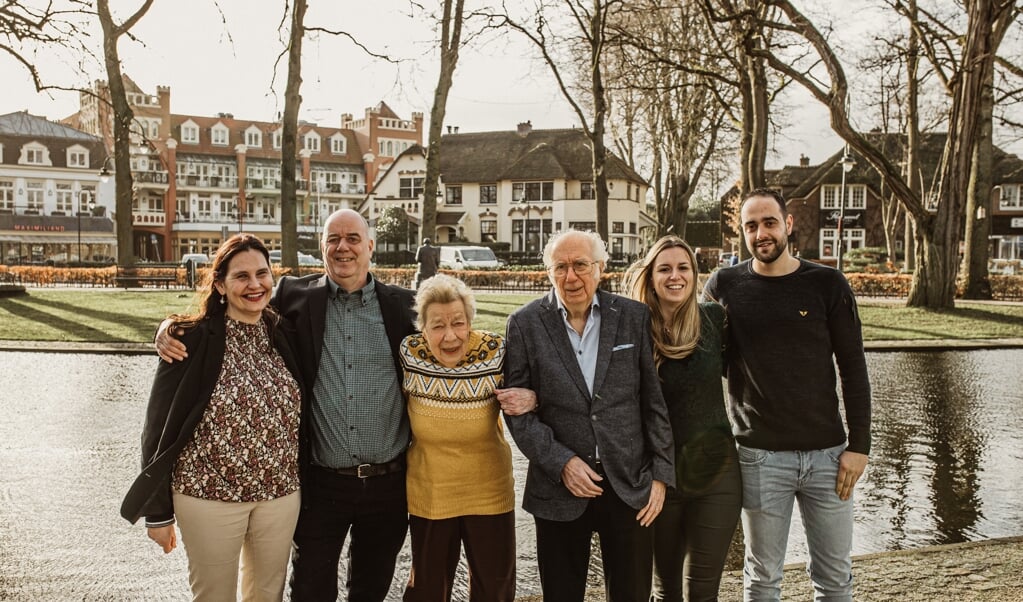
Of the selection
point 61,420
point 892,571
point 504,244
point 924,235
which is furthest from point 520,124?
point 892,571

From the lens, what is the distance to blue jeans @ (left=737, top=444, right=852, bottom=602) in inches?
141

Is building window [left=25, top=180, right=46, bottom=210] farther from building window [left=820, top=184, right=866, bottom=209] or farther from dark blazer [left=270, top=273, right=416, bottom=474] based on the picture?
dark blazer [left=270, top=273, right=416, bottom=474]

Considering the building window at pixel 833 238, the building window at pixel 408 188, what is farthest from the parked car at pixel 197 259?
the building window at pixel 833 238

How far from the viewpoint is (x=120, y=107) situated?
72.4 ft

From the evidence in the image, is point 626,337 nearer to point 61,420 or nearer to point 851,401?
point 851,401

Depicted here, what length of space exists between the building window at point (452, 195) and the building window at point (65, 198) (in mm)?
31168

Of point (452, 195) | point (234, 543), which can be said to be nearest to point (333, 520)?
point (234, 543)

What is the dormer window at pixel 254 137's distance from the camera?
73.1 meters

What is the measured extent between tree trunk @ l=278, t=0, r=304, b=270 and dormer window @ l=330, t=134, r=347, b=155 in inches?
2306

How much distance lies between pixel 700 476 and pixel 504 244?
53.1 m

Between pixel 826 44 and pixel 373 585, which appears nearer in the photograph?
pixel 373 585

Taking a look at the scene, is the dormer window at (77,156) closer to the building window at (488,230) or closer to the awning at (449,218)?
the awning at (449,218)

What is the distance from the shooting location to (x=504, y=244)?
56.3 m

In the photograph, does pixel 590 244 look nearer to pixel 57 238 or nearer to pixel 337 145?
pixel 57 238
